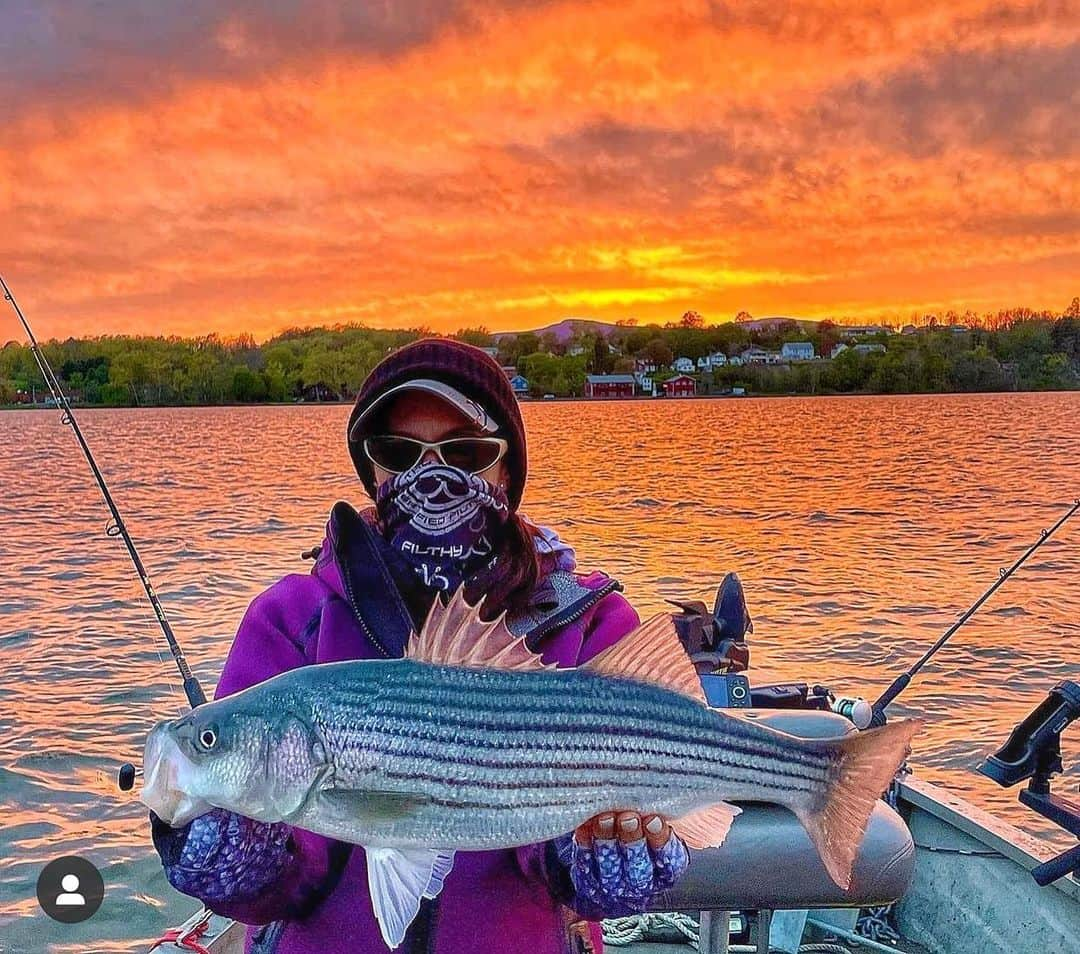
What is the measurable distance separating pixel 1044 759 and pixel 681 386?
11550 centimetres

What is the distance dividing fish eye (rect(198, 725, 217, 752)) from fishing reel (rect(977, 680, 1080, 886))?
155 inches

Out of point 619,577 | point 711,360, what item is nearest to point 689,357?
point 711,360

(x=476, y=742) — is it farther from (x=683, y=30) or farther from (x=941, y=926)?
(x=683, y=30)

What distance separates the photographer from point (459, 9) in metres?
16.5

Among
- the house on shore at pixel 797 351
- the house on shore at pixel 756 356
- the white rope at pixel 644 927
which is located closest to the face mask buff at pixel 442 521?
the white rope at pixel 644 927

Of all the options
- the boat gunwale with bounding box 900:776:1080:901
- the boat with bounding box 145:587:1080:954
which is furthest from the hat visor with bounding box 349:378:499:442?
the boat gunwale with bounding box 900:776:1080:901

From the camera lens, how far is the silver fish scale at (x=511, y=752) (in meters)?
2.50

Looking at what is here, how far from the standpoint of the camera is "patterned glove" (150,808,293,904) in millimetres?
2658

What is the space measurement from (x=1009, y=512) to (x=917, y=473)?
36.2 ft

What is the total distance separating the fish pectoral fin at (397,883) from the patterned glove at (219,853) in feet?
1.40

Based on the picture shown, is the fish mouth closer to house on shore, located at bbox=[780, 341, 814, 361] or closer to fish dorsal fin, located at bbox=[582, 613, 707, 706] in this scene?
fish dorsal fin, located at bbox=[582, 613, 707, 706]

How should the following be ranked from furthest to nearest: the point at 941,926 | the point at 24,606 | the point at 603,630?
the point at 24,606
the point at 941,926
the point at 603,630

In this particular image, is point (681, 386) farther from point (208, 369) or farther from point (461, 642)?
point (461, 642)

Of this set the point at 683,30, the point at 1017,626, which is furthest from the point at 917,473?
the point at 683,30
